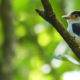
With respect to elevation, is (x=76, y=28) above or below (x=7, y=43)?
below

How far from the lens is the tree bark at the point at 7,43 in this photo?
3.45 metres

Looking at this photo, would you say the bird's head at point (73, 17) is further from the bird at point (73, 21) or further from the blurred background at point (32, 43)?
the blurred background at point (32, 43)

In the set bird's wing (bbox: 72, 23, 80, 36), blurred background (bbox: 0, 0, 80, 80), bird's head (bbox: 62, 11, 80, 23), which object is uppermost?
blurred background (bbox: 0, 0, 80, 80)

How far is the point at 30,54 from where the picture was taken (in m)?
4.45

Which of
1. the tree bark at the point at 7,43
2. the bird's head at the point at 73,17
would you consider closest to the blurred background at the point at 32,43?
the tree bark at the point at 7,43

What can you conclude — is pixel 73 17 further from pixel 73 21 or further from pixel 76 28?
pixel 76 28

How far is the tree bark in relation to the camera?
345 centimetres

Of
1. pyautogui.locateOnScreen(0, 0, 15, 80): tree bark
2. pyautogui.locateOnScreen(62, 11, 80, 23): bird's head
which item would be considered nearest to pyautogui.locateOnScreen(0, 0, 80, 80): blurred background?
pyautogui.locateOnScreen(0, 0, 15, 80): tree bark

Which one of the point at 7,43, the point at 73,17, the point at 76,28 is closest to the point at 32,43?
the point at 7,43

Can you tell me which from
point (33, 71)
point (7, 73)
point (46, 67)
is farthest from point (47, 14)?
point (33, 71)

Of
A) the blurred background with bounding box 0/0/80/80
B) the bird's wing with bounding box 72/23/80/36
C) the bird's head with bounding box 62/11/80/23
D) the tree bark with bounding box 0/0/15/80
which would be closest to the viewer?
the bird's wing with bounding box 72/23/80/36

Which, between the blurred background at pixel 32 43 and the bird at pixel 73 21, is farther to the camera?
the blurred background at pixel 32 43

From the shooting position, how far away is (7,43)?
3682 millimetres

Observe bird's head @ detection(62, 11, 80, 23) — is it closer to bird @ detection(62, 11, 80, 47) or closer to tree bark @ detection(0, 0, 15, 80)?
bird @ detection(62, 11, 80, 47)
